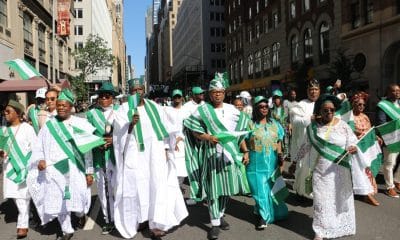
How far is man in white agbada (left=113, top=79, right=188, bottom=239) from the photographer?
5527mm

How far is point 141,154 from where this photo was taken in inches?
219

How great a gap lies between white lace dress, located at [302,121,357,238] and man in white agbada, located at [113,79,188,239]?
1.80m

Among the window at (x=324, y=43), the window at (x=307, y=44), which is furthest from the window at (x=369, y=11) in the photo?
the window at (x=307, y=44)

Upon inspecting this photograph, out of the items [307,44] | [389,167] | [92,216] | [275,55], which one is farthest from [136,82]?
[275,55]

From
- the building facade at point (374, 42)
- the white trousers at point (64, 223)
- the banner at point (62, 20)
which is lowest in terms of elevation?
the white trousers at point (64, 223)

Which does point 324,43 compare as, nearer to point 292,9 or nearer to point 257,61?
point 292,9

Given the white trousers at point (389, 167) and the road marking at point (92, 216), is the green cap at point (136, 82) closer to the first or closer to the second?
the road marking at point (92, 216)

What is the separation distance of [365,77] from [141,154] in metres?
22.0

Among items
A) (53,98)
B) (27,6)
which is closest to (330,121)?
(53,98)

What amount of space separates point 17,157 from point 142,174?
5.84 ft

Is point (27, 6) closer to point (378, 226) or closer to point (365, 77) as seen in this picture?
point (365, 77)

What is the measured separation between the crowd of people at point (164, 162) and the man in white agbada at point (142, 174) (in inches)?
0.5

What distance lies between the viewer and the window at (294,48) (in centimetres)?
3525

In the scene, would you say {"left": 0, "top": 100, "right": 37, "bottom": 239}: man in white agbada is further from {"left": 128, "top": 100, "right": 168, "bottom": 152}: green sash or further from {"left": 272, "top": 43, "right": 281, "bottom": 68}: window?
{"left": 272, "top": 43, "right": 281, "bottom": 68}: window
